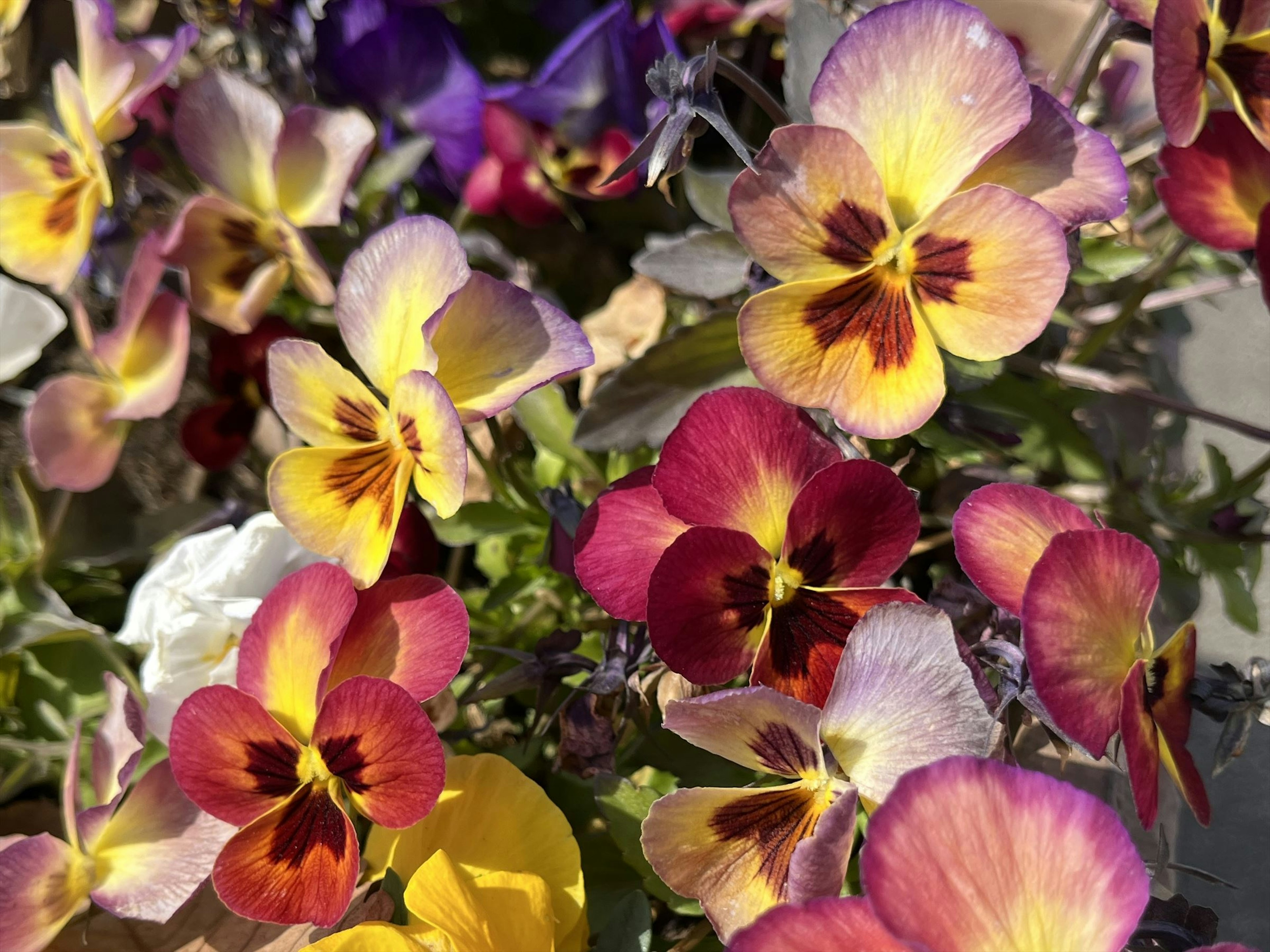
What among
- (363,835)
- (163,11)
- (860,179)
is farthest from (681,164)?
(163,11)

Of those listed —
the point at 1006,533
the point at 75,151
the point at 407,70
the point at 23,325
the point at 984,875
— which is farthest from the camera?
the point at 407,70

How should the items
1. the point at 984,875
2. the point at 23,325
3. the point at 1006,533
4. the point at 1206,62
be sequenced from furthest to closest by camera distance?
1. the point at 23,325
2. the point at 1206,62
3. the point at 1006,533
4. the point at 984,875

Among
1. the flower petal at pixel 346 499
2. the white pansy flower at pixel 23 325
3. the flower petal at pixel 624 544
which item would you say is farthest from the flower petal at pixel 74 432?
the flower petal at pixel 624 544

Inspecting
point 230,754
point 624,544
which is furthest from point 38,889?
point 624,544

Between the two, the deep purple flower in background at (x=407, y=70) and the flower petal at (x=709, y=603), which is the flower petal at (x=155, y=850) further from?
the deep purple flower in background at (x=407, y=70)

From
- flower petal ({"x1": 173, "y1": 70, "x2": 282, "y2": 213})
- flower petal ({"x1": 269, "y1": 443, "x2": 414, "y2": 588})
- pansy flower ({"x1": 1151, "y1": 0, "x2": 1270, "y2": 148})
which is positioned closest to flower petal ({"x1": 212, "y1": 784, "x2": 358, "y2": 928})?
flower petal ({"x1": 269, "y1": 443, "x2": 414, "y2": 588})

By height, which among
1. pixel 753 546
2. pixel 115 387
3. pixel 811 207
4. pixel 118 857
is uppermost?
pixel 811 207

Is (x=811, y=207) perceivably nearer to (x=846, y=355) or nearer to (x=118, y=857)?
(x=846, y=355)

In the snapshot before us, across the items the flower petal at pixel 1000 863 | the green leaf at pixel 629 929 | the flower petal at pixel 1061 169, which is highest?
the flower petal at pixel 1061 169
